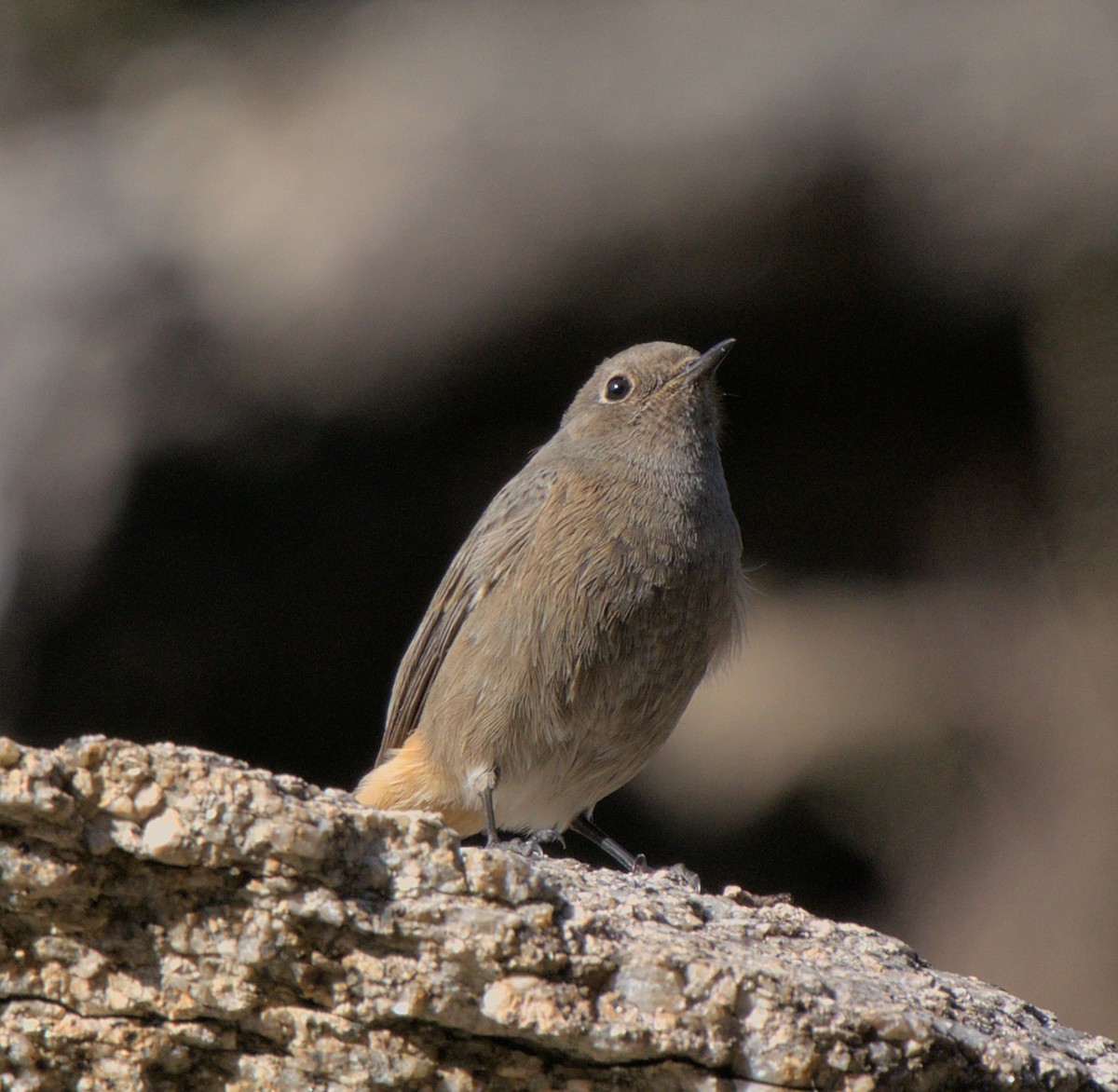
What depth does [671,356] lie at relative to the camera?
644 centimetres

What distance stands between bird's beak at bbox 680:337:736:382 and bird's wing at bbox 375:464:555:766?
30.4 inches

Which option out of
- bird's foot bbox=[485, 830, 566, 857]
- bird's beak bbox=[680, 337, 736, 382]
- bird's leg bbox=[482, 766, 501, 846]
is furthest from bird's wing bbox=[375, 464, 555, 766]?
bird's foot bbox=[485, 830, 566, 857]

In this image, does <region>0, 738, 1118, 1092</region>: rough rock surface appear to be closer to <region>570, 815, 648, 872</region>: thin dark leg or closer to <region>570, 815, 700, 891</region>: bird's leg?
<region>570, 815, 700, 891</region>: bird's leg

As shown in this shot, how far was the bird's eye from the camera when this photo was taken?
21.1 ft

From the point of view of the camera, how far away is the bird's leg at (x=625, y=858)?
457 cm

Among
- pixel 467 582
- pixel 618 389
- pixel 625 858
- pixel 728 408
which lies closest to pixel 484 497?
pixel 728 408

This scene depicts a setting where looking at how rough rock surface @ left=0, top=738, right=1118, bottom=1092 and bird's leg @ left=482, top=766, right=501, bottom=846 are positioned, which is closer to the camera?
rough rock surface @ left=0, top=738, right=1118, bottom=1092

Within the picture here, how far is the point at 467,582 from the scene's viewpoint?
6.09 meters

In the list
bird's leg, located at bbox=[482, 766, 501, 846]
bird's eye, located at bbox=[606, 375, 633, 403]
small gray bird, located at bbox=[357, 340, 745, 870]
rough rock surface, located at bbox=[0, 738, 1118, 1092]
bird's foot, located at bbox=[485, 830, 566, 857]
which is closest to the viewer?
rough rock surface, located at bbox=[0, 738, 1118, 1092]

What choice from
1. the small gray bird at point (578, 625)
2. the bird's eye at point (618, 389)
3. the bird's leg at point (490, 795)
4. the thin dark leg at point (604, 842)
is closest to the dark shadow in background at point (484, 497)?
the bird's eye at point (618, 389)

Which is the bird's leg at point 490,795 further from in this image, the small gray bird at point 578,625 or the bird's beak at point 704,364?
the bird's beak at point 704,364

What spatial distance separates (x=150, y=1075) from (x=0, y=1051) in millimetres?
304

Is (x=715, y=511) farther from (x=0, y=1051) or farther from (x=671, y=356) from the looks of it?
(x=0, y=1051)

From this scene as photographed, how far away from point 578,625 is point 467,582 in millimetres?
790
